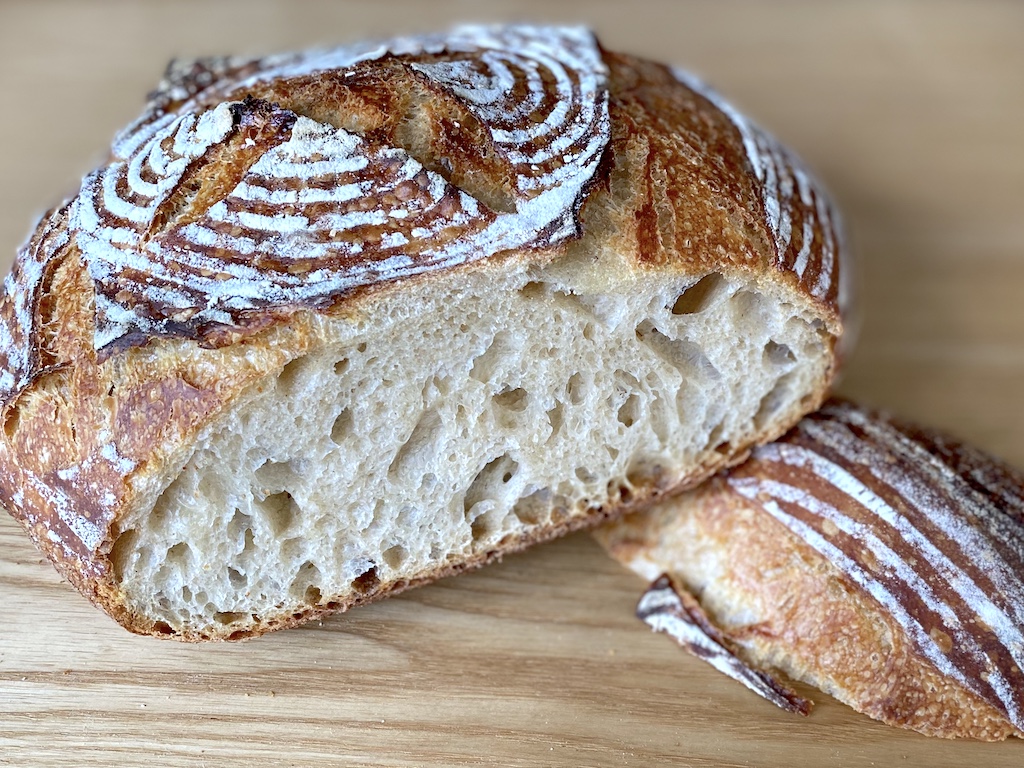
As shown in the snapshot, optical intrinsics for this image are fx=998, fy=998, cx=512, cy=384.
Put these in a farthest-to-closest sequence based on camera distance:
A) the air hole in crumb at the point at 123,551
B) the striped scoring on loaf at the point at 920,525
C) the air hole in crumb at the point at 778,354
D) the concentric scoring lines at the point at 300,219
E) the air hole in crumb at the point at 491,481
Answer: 1. the air hole in crumb at the point at 778,354
2. the air hole in crumb at the point at 491,481
3. the striped scoring on loaf at the point at 920,525
4. the air hole in crumb at the point at 123,551
5. the concentric scoring lines at the point at 300,219

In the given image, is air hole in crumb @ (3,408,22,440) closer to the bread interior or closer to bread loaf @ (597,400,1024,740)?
Answer: the bread interior

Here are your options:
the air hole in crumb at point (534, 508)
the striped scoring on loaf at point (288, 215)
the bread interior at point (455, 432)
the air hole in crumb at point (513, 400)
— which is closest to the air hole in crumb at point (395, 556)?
the bread interior at point (455, 432)

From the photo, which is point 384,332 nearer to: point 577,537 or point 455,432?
point 455,432

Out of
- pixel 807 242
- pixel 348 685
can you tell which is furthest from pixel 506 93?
pixel 348 685

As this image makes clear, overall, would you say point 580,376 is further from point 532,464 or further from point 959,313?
point 959,313

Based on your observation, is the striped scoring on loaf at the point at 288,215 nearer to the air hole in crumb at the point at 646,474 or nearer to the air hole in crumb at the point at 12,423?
the air hole in crumb at the point at 12,423

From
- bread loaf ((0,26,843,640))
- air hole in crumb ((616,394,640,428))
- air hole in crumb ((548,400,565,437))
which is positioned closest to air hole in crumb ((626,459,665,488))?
bread loaf ((0,26,843,640))
